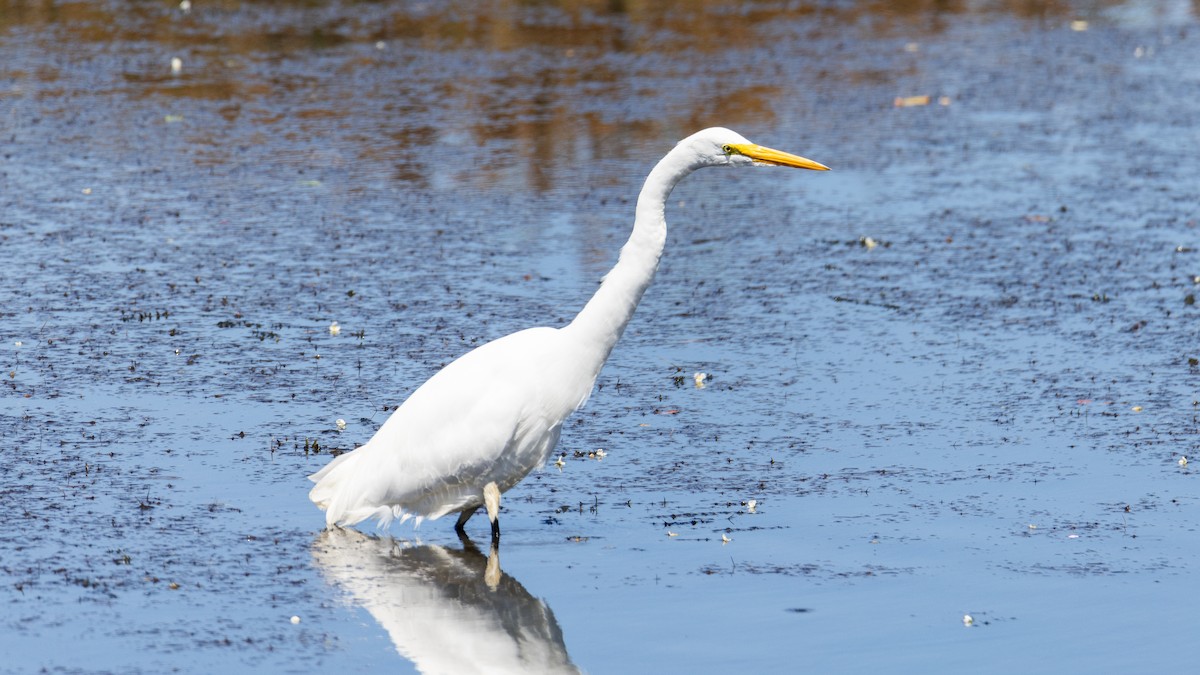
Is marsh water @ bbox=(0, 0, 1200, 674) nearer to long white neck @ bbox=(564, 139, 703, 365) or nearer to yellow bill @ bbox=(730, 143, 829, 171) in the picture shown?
long white neck @ bbox=(564, 139, 703, 365)

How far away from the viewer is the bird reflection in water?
6.05 metres

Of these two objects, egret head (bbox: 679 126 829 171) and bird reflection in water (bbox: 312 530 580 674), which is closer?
bird reflection in water (bbox: 312 530 580 674)

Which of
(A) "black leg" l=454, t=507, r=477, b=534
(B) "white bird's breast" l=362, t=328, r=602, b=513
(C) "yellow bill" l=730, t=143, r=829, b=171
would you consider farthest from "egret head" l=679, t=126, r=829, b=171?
(A) "black leg" l=454, t=507, r=477, b=534

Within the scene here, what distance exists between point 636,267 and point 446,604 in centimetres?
152

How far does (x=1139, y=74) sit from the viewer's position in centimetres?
1662

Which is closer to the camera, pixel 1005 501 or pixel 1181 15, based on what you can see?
pixel 1005 501

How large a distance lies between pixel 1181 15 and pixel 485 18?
814 centimetres

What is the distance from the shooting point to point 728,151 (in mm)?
6910

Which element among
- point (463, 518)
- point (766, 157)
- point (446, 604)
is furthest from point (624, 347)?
point (446, 604)

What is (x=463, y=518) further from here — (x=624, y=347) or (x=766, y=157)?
(x=624, y=347)

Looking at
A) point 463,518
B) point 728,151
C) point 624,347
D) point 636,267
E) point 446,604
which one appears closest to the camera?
point 446,604

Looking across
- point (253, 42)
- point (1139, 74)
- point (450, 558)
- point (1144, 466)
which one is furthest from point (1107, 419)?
point (253, 42)

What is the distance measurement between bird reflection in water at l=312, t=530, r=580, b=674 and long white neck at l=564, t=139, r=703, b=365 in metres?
1.03

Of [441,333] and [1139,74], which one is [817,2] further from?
[441,333]
